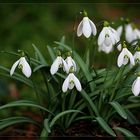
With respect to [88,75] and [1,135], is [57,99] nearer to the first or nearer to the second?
[88,75]

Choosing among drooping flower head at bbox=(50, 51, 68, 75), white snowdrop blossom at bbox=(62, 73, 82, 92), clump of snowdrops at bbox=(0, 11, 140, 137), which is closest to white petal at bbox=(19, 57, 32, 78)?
clump of snowdrops at bbox=(0, 11, 140, 137)

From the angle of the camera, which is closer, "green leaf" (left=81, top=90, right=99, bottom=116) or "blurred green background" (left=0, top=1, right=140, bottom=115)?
"green leaf" (left=81, top=90, right=99, bottom=116)

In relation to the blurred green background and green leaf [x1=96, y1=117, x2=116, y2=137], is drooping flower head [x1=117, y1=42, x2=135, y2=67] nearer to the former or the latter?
green leaf [x1=96, y1=117, x2=116, y2=137]

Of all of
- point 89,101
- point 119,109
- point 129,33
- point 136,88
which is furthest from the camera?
point 129,33

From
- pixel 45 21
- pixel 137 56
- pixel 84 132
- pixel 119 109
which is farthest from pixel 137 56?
pixel 45 21

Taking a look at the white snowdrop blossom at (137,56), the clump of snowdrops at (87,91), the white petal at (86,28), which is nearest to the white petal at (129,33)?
the clump of snowdrops at (87,91)

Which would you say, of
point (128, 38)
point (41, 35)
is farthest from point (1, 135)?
point (41, 35)

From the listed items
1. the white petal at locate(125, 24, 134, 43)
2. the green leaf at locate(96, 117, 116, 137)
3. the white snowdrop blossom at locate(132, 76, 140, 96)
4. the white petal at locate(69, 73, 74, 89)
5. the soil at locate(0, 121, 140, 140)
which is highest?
the white petal at locate(125, 24, 134, 43)

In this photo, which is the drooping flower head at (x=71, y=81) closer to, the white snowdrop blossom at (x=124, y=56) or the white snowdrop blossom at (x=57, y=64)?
the white snowdrop blossom at (x=57, y=64)

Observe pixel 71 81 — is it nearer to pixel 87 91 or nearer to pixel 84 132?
pixel 87 91

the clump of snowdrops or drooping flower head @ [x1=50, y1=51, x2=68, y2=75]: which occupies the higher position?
drooping flower head @ [x1=50, y1=51, x2=68, y2=75]
